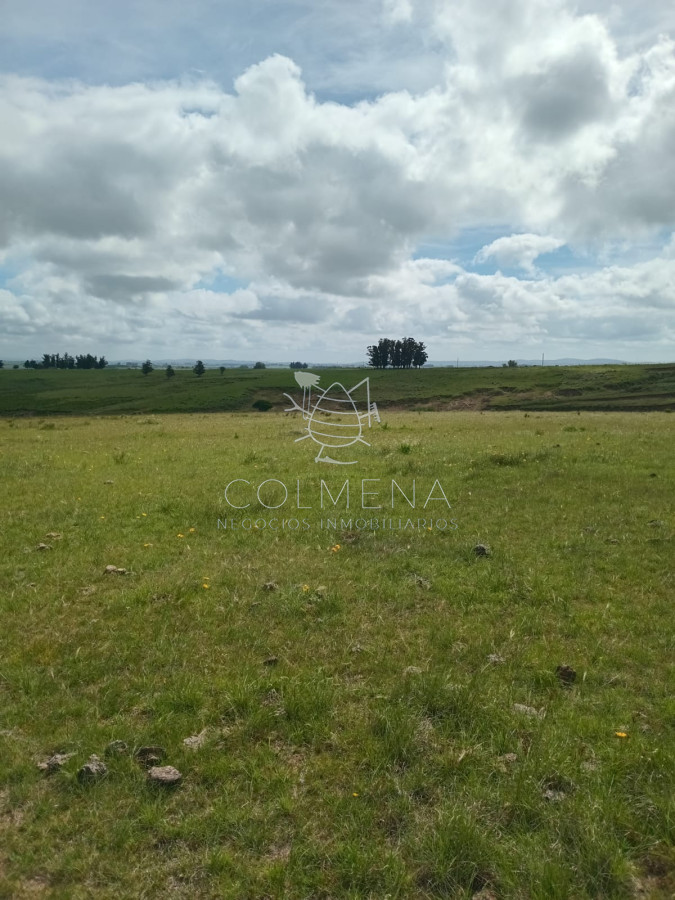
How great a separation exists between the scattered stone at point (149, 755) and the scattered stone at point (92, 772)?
0.91 ft

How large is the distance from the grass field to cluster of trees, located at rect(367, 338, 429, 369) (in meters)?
37.2

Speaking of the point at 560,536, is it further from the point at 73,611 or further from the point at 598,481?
the point at 73,611

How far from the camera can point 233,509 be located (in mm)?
13000

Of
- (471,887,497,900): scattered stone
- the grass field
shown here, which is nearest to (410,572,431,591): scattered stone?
(471,887,497,900): scattered stone

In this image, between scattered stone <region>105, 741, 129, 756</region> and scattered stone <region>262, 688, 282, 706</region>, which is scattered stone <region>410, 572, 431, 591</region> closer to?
scattered stone <region>262, 688, 282, 706</region>

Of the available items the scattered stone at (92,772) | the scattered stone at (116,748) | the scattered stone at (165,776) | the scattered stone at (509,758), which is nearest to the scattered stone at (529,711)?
the scattered stone at (509,758)

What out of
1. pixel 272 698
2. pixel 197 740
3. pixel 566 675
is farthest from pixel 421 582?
pixel 197 740

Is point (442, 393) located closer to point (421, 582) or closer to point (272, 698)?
point (421, 582)

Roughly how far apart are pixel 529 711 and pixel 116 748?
153 inches

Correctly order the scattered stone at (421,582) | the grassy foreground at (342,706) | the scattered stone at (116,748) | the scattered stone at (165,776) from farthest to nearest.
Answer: the scattered stone at (421,582) → the scattered stone at (116,748) → the scattered stone at (165,776) → the grassy foreground at (342,706)

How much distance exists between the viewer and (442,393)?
270 ft

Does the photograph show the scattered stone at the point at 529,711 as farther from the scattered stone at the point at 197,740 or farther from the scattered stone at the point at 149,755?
the scattered stone at the point at 149,755

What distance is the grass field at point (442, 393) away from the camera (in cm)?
7325

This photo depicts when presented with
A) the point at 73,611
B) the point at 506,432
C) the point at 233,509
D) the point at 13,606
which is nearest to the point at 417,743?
the point at 73,611
